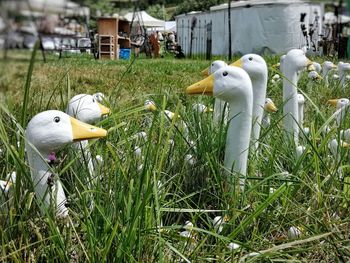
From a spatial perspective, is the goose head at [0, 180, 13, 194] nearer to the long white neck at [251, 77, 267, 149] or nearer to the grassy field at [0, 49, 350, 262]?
the grassy field at [0, 49, 350, 262]

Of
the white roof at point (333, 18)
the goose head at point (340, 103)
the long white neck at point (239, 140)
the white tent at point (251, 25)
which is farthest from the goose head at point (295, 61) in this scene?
the white roof at point (333, 18)

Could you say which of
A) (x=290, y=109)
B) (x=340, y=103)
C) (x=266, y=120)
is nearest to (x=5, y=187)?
(x=290, y=109)

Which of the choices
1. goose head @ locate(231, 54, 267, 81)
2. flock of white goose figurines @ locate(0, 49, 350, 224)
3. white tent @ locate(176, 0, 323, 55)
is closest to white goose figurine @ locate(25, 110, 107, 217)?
flock of white goose figurines @ locate(0, 49, 350, 224)

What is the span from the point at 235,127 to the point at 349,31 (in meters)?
0.88

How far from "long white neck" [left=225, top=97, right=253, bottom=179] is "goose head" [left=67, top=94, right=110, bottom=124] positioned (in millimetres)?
407

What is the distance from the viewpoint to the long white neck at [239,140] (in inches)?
49.1

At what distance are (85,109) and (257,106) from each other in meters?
0.47

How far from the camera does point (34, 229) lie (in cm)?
93

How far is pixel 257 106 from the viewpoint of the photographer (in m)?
1.56

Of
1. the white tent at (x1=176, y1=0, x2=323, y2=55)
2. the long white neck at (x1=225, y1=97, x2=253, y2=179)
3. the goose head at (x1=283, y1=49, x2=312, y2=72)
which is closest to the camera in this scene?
the white tent at (x1=176, y1=0, x2=323, y2=55)

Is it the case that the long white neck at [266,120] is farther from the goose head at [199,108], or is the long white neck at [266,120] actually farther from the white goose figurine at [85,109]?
the white goose figurine at [85,109]

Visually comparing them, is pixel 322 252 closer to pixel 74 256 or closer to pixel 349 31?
pixel 74 256

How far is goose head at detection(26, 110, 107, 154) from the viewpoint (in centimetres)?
108

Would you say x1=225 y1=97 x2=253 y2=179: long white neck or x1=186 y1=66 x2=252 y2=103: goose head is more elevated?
x1=186 y1=66 x2=252 y2=103: goose head
